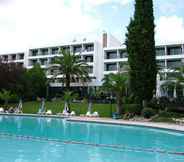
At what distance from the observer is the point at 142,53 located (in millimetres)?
30875

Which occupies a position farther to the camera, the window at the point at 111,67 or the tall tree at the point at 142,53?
the window at the point at 111,67

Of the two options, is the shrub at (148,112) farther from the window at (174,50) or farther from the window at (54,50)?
the window at (54,50)

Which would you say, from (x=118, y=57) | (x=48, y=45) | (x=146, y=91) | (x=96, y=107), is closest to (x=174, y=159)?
(x=146, y=91)

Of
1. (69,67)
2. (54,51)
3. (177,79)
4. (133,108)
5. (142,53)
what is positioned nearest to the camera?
(142,53)

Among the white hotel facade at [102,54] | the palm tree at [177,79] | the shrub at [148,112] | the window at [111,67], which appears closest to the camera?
the shrub at [148,112]

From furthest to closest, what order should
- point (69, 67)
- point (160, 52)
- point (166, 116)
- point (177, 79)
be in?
point (160, 52), point (69, 67), point (177, 79), point (166, 116)

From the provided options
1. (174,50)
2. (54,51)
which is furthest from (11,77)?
(174,50)

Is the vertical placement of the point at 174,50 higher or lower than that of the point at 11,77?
higher

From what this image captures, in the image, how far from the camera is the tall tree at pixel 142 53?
30.5 m

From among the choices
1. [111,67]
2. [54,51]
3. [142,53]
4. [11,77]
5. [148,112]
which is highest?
[54,51]

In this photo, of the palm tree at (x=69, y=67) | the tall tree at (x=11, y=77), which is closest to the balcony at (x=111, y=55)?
the palm tree at (x=69, y=67)

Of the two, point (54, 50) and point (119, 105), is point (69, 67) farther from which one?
point (54, 50)

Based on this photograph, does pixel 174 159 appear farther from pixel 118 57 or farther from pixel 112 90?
pixel 118 57

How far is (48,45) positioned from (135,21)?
37.4m
